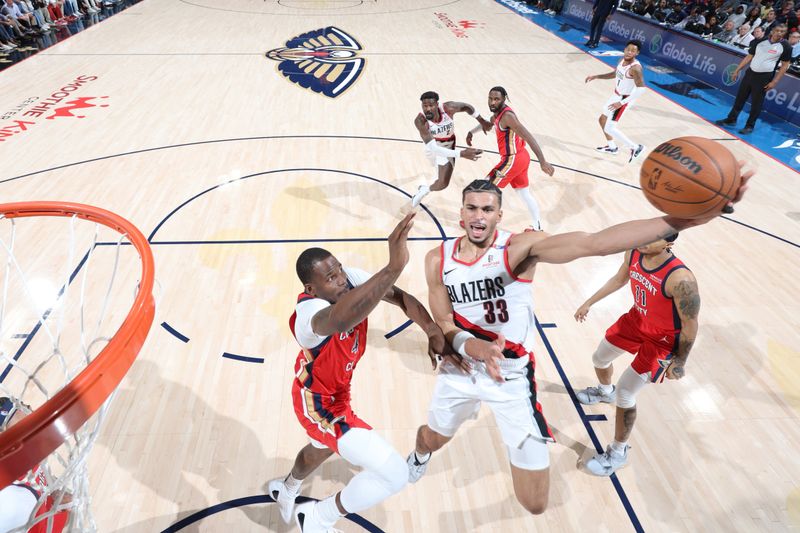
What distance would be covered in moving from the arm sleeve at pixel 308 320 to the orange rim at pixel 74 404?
67 centimetres

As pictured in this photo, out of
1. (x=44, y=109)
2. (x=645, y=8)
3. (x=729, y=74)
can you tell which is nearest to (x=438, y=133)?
(x=44, y=109)

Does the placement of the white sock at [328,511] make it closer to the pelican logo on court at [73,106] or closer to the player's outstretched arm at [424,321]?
the player's outstretched arm at [424,321]

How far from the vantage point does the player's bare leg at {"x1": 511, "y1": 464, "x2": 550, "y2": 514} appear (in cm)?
272

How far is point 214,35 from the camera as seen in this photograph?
1522 centimetres

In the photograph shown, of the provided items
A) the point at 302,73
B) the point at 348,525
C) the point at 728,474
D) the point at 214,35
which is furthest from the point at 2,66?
the point at 728,474

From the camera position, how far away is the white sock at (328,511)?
275 centimetres

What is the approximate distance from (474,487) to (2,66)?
14848mm

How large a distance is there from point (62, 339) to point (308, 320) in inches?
131

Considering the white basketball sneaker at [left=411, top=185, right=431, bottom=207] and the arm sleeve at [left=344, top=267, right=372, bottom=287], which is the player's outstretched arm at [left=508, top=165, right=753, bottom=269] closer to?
the arm sleeve at [left=344, top=267, right=372, bottom=287]

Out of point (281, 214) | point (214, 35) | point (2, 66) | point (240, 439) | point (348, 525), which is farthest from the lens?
point (214, 35)

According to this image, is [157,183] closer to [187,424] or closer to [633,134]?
[187,424]

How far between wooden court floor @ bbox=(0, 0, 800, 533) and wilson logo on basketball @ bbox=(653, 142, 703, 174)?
2.27 metres

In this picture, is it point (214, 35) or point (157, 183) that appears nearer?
point (157, 183)

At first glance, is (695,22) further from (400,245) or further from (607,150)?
(400,245)
